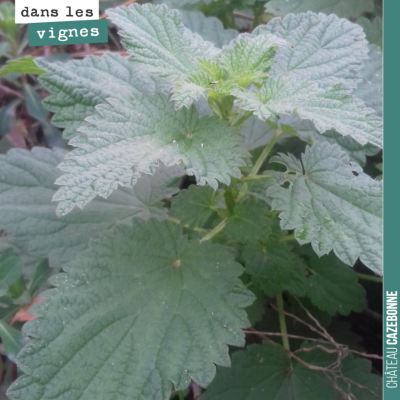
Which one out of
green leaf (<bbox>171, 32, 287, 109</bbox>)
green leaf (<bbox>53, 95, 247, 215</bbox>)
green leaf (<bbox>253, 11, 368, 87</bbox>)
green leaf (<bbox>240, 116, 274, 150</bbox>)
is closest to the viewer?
green leaf (<bbox>53, 95, 247, 215</bbox>)

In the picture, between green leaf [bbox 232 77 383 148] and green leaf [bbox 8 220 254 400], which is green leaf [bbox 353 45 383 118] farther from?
green leaf [bbox 8 220 254 400]

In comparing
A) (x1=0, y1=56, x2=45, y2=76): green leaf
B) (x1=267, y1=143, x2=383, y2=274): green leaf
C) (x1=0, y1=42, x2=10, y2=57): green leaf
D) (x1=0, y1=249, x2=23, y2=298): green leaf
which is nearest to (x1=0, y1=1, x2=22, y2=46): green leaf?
(x1=0, y1=42, x2=10, y2=57): green leaf

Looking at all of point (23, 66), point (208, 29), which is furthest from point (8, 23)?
point (208, 29)

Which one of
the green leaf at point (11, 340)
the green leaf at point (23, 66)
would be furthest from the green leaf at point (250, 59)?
the green leaf at point (11, 340)

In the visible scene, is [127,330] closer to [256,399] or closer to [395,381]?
[256,399]

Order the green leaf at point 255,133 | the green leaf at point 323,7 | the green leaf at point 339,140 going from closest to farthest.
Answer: the green leaf at point 339,140 → the green leaf at point 255,133 → the green leaf at point 323,7

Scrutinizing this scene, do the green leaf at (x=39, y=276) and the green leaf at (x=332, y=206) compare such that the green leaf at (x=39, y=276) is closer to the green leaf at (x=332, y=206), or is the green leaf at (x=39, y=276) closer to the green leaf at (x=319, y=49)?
the green leaf at (x=332, y=206)
